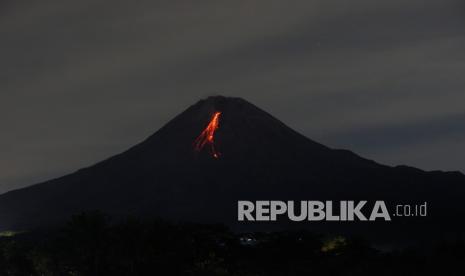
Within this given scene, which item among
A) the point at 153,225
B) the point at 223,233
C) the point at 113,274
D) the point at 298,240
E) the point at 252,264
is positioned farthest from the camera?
the point at 223,233

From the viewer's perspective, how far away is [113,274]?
7788 centimetres

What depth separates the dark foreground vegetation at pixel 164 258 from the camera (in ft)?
213

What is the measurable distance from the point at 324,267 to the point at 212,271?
8995mm

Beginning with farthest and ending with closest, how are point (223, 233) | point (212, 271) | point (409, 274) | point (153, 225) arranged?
point (223, 233) → point (153, 225) → point (212, 271) → point (409, 274)

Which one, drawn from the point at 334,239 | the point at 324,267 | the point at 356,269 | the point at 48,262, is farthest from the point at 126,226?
the point at 334,239

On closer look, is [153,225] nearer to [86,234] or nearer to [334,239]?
[86,234]

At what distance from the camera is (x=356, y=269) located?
208 feet

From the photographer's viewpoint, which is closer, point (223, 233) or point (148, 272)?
point (148, 272)

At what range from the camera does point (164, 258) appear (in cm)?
7769

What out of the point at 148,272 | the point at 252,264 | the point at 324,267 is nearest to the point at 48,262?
the point at 148,272

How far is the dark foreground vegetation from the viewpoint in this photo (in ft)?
213

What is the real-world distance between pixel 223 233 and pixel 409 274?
56.6 m

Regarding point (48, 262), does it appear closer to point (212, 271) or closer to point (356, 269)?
point (212, 271)

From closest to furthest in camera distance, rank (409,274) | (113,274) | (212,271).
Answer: (409,274) < (212,271) < (113,274)
